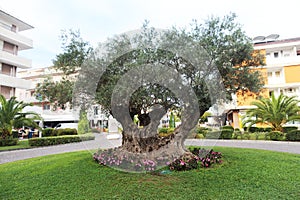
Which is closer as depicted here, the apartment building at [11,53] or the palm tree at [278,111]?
the palm tree at [278,111]

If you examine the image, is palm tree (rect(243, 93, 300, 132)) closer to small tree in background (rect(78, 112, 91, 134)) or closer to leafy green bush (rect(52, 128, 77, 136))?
small tree in background (rect(78, 112, 91, 134))

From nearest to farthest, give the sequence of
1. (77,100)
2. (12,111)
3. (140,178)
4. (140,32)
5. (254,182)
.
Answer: (254,182), (140,178), (140,32), (77,100), (12,111)

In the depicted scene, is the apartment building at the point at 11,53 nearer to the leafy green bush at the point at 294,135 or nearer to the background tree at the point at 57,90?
the background tree at the point at 57,90

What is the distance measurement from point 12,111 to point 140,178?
14763 millimetres

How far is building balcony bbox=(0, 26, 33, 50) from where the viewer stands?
898 inches

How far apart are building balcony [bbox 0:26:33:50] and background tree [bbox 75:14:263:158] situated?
22.7 meters

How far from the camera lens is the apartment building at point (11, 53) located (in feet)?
75.5

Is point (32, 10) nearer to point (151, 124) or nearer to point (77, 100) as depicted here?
point (77, 100)

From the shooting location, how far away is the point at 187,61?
578 cm

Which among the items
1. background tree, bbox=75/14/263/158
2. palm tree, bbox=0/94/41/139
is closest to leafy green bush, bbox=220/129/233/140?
background tree, bbox=75/14/263/158

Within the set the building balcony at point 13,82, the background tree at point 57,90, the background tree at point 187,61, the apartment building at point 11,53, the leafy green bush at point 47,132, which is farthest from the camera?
the apartment building at point 11,53

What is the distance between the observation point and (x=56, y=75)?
728 cm

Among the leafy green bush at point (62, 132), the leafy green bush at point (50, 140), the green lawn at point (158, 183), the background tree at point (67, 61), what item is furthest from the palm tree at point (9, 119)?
the background tree at point (67, 61)

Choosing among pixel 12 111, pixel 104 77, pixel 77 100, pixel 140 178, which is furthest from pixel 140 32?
pixel 12 111
